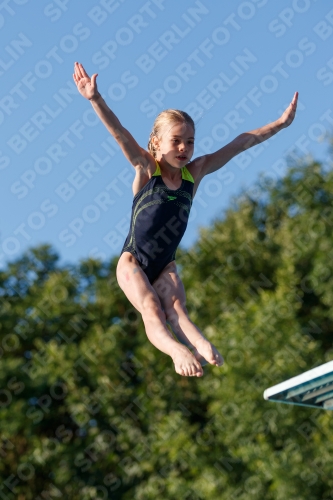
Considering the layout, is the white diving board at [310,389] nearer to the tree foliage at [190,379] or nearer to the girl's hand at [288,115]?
the girl's hand at [288,115]

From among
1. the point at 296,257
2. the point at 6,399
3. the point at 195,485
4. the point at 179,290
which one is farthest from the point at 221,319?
the point at 179,290

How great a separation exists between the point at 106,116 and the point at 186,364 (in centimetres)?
162

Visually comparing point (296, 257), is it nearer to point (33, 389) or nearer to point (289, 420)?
point (289, 420)

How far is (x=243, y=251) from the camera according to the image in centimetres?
2155

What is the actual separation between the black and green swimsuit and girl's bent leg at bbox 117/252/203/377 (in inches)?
4.2

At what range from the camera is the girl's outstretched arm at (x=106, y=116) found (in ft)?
16.9

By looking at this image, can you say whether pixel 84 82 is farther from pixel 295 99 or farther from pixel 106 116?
pixel 295 99

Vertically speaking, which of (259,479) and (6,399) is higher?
(6,399)

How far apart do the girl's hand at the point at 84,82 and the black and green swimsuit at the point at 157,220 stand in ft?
2.31

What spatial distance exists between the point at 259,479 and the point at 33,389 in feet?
20.8

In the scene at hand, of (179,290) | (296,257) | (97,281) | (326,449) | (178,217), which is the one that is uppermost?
(97,281)

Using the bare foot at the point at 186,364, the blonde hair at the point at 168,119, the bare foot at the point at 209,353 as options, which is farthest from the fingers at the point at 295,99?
the bare foot at the point at 186,364

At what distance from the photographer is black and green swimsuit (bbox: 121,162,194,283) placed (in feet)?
18.0

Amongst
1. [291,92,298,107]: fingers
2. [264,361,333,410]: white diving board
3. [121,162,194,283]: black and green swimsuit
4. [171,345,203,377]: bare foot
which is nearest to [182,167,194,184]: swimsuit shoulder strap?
[121,162,194,283]: black and green swimsuit
